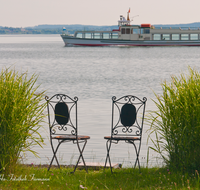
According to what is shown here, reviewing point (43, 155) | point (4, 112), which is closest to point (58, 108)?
point (4, 112)

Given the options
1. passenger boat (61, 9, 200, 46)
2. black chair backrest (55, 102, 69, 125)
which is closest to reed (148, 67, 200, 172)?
black chair backrest (55, 102, 69, 125)

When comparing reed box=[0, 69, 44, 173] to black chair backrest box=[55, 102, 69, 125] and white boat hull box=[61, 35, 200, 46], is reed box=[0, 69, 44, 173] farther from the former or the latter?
white boat hull box=[61, 35, 200, 46]

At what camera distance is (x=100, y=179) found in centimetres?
563

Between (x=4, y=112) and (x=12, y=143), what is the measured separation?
46cm

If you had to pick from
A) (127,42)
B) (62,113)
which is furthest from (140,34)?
(62,113)

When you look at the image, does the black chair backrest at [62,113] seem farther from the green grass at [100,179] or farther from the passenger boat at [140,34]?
the passenger boat at [140,34]

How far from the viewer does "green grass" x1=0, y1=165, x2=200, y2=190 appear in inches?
207

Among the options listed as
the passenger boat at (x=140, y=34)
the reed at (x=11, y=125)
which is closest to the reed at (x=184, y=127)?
the reed at (x=11, y=125)

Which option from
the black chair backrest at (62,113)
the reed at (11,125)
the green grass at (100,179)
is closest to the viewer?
the green grass at (100,179)

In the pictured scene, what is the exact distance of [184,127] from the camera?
5637mm

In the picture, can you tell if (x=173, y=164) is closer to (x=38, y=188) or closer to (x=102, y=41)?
(x=38, y=188)

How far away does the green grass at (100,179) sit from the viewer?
5.26 metres

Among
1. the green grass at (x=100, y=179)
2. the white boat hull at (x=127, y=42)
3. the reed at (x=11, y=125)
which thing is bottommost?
the green grass at (x=100, y=179)

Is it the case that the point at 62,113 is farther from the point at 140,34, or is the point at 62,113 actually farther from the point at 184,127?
the point at 140,34
